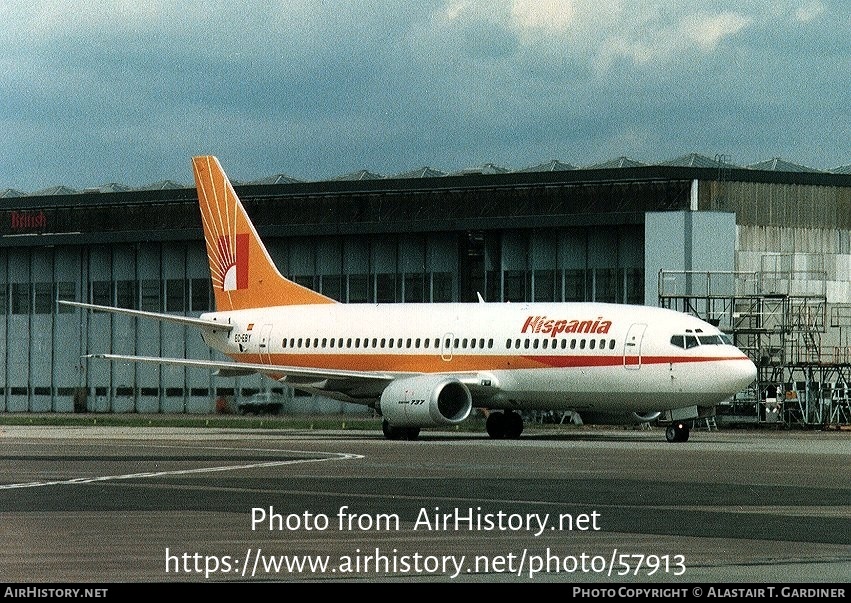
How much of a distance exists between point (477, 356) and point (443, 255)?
21.3 m

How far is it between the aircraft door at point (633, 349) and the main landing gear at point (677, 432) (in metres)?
1.98

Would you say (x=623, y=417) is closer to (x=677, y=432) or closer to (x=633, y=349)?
(x=677, y=432)

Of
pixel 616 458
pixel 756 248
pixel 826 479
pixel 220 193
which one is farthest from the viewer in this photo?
pixel 756 248

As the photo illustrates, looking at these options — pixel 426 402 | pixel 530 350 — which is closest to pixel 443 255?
pixel 530 350

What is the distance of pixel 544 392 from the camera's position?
47969 millimetres

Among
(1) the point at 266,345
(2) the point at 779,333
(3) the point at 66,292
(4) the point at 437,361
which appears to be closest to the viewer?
(4) the point at 437,361

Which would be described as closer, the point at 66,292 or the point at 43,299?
the point at 66,292

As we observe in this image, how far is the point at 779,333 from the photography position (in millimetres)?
59125

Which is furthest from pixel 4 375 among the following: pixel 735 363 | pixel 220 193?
pixel 735 363

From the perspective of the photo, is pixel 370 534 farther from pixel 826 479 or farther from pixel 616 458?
pixel 616 458

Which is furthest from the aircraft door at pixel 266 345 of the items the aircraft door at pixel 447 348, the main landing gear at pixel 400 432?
the main landing gear at pixel 400 432

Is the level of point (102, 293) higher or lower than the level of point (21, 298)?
higher

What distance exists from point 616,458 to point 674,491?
9981mm

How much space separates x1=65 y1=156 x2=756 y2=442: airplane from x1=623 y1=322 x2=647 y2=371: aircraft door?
3 centimetres
